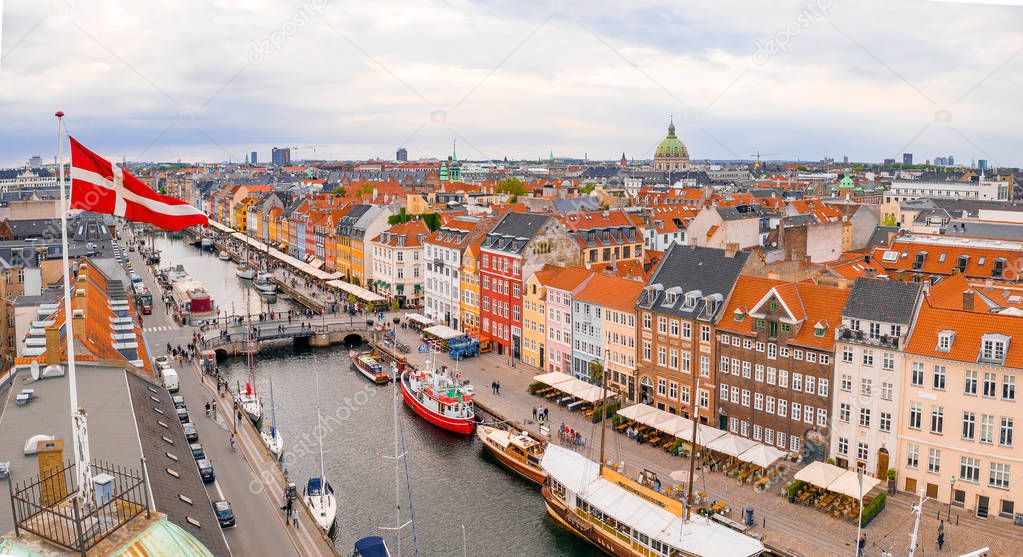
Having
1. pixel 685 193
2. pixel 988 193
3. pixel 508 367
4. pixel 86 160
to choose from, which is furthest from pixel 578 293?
pixel 988 193

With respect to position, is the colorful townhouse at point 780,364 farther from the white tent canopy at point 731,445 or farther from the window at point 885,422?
the window at point 885,422

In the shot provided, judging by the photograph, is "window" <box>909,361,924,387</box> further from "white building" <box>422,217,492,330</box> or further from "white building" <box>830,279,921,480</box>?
→ "white building" <box>422,217,492,330</box>

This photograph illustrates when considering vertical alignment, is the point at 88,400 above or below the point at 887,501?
above

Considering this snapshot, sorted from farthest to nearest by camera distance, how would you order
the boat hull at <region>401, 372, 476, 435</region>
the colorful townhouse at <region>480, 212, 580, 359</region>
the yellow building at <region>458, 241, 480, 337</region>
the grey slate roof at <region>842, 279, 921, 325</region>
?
the yellow building at <region>458, 241, 480, 337</region>
the colorful townhouse at <region>480, 212, 580, 359</region>
the boat hull at <region>401, 372, 476, 435</region>
the grey slate roof at <region>842, 279, 921, 325</region>

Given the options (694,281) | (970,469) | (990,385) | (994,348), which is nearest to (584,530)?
(970,469)

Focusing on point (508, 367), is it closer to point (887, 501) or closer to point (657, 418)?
point (657, 418)

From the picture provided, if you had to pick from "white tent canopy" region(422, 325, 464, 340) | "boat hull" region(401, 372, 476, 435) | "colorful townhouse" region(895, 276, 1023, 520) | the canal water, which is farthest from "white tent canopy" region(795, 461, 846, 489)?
"white tent canopy" region(422, 325, 464, 340)

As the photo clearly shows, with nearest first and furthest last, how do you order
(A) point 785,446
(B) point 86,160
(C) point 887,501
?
(B) point 86,160
(C) point 887,501
(A) point 785,446
